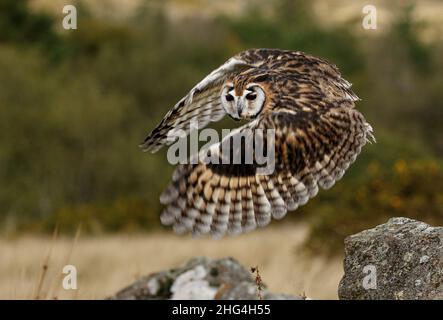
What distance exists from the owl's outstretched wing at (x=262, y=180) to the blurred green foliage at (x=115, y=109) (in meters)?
11.1

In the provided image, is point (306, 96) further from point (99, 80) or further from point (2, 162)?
point (99, 80)

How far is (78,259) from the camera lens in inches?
645

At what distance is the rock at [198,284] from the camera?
601 centimetres

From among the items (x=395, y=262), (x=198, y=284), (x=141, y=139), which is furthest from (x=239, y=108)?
(x=141, y=139)

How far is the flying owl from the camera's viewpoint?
213 inches

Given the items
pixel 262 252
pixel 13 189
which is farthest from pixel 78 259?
pixel 13 189

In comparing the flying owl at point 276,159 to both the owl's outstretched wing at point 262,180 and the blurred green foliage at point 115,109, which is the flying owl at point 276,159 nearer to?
the owl's outstretched wing at point 262,180

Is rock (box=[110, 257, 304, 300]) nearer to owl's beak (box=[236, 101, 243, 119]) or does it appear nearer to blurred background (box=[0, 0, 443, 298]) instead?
blurred background (box=[0, 0, 443, 298])

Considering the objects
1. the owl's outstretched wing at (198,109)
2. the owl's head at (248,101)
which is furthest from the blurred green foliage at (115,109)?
the owl's head at (248,101)

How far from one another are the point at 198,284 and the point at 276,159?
3.76 ft

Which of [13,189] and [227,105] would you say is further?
[13,189]

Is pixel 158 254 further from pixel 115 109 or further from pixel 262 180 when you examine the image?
pixel 115 109

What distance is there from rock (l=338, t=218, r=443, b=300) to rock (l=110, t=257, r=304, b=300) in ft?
4.35
